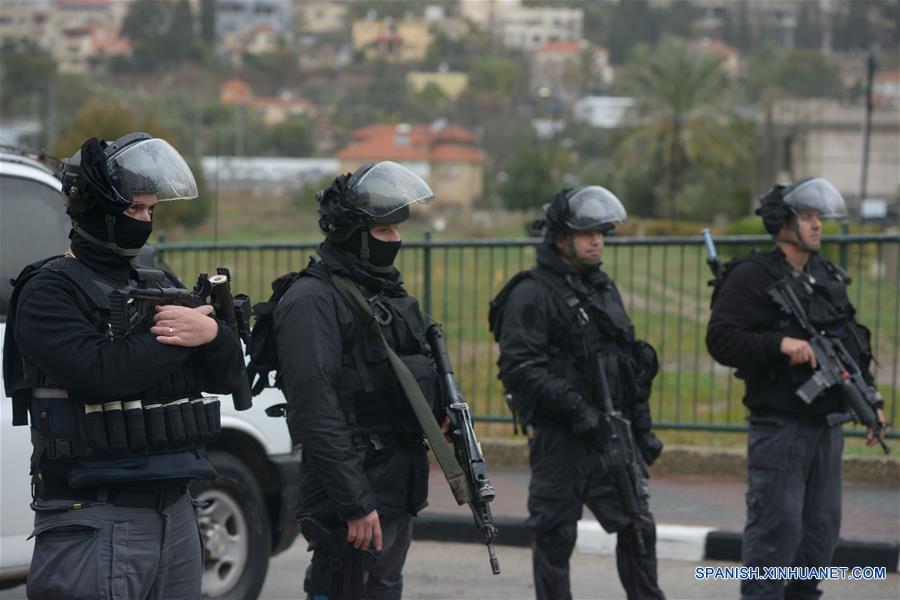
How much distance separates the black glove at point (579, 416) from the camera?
17.1ft

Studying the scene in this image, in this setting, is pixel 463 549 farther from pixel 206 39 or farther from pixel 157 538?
pixel 206 39

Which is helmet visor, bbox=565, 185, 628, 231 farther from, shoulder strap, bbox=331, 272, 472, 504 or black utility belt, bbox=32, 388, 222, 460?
black utility belt, bbox=32, 388, 222, 460

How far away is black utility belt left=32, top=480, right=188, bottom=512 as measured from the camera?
138 inches

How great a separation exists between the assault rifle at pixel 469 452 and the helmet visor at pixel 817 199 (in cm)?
199

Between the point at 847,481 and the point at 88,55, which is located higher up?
the point at 88,55

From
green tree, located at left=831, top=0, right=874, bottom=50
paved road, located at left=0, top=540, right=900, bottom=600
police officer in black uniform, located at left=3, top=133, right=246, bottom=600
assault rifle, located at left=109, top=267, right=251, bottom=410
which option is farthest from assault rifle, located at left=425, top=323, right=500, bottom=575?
green tree, located at left=831, top=0, right=874, bottom=50

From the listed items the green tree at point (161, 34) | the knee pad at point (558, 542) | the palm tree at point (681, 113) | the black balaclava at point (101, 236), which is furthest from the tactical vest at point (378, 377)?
the green tree at point (161, 34)

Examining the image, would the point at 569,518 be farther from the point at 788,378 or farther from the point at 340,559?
the point at 340,559

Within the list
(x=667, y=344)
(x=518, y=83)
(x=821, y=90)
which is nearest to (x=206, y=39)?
(x=518, y=83)

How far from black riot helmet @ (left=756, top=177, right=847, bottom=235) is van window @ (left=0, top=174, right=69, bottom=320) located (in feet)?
10.1

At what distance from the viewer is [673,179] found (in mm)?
68000

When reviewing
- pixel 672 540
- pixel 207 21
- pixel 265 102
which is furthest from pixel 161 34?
pixel 672 540

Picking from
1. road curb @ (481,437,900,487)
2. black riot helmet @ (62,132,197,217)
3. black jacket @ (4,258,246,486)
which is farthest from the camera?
road curb @ (481,437,900,487)

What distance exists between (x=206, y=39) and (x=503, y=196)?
327 ft
